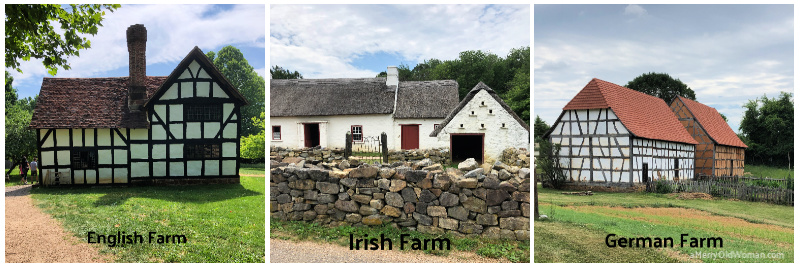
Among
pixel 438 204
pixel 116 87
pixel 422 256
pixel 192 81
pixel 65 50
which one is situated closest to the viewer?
pixel 422 256

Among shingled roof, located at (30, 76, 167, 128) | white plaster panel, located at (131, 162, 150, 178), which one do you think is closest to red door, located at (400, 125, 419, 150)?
white plaster panel, located at (131, 162, 150, 178)

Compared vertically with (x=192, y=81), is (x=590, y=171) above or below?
below

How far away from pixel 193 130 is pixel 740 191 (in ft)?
38.5

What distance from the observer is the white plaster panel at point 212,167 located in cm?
905

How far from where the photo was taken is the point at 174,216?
604 centimetres

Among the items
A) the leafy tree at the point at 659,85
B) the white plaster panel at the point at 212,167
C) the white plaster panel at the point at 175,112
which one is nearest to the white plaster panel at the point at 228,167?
the white plaster panel at the point at 212,167

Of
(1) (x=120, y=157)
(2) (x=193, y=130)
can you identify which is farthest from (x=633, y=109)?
(1) (x=120, y=157)

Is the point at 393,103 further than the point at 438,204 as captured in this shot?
Yes

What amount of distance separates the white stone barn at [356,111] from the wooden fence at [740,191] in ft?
24.6

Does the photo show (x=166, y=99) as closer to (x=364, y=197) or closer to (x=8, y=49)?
(x=8, y=49)

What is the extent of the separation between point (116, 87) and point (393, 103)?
24.5 ft

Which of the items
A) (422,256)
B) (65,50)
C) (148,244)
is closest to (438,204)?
(422,256)

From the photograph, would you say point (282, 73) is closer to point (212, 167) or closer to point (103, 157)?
point (212, 167)

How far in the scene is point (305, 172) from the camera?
5.14 metres
